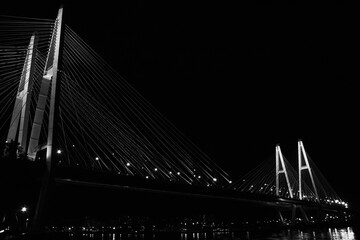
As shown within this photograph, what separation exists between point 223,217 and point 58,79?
4174cm

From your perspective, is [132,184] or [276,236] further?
[276,236]

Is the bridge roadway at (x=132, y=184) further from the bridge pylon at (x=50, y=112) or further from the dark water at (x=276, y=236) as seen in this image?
the dark water at (x=276, y=236)

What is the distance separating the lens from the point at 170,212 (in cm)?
4162

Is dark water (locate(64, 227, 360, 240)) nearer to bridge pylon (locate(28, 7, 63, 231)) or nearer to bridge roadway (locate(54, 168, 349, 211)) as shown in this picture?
bridge roadway (locate(54, 168, 349, 211))

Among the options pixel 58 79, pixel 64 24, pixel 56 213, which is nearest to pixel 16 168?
pixel 58 79

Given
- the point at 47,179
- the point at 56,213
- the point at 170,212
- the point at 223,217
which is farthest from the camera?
the point at 223,217

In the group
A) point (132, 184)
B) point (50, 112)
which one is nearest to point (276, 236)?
point (132, 184)

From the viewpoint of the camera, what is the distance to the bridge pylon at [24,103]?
13.8m

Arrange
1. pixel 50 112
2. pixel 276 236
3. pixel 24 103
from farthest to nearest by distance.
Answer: pixel 276 236 < pixel 24 103 < pixel 50 112

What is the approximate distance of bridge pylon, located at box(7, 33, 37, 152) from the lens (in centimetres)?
1377

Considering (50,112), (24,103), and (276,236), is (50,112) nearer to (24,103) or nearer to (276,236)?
(24,103)

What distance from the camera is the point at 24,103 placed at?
14297 mm

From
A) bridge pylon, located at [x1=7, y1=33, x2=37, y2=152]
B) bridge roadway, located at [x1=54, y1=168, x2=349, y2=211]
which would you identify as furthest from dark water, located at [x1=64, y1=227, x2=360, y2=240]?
bridge pylon, located at [x1=7, y1=33, x2=37, y2=152]

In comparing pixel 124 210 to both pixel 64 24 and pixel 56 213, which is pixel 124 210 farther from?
pixel 64 24
